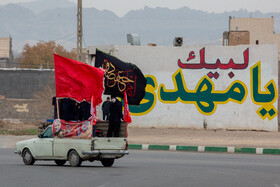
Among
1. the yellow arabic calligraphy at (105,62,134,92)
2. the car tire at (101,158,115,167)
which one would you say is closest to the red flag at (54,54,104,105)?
the yellow arabic calligraphy at (105,62,134,92)

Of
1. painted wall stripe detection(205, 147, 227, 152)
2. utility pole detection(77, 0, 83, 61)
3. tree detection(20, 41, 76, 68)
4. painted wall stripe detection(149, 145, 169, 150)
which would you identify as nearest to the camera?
painted wall stripe detection(205, 147, 227, 152)

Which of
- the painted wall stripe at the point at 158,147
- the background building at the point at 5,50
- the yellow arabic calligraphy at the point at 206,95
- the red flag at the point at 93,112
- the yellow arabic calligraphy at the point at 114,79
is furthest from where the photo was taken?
the background building at the point at 5,50

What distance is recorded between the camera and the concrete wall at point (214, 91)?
37.3 m

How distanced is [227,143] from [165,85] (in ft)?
26.4

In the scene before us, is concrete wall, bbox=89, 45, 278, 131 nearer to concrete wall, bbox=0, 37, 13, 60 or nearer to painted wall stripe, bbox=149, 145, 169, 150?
painted wall stripe, bbox=149, 145, 169, 150

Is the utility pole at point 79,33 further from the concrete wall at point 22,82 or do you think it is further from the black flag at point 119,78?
the black flag at point 119,78

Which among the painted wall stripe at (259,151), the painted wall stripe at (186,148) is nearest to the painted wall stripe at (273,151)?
the painted wall stripe at (259,151)

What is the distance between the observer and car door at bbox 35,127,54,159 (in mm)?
17919

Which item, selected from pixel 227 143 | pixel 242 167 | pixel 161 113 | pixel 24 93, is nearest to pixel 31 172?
pixel 242 167

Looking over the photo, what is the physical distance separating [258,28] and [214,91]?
73.7 meters

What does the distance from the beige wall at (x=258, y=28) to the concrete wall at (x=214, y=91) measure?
2541 inches

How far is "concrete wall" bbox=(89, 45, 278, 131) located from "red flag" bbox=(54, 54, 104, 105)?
64.2 ft

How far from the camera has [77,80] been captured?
59.0 ft

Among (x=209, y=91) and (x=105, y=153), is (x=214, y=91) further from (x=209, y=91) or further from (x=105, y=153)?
(x=105, y=153)
